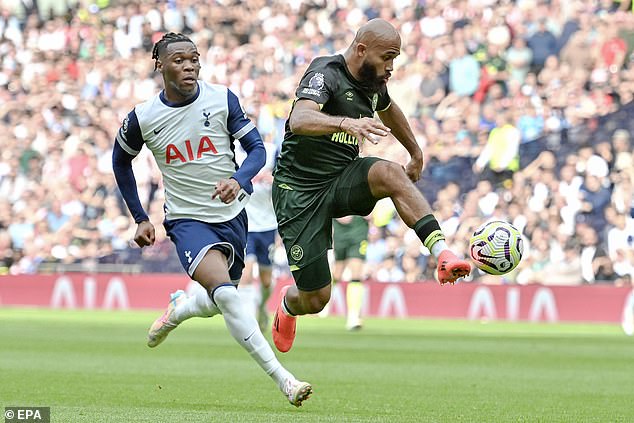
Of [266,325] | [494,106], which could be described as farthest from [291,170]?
[494,106]

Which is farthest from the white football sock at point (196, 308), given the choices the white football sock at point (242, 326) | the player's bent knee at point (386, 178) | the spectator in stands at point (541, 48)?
the spectator in stands at point (541, 48)

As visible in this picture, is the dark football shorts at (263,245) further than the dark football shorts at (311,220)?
Yes

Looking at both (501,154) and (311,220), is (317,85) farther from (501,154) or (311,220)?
(501,154)

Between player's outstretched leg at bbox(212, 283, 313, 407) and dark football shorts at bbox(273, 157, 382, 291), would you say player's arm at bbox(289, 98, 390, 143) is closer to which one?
dark football shorts at bbox(273, 157, 382, 291)

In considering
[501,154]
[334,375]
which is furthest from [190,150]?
[501,154]

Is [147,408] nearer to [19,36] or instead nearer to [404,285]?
[404,285]

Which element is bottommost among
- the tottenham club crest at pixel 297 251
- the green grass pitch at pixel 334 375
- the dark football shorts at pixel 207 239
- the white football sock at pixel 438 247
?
the green grass pitch at pixel 334 375

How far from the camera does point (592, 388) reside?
33.8 ft

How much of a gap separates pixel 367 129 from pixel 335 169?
165 cm

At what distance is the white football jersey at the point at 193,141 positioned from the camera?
902cm

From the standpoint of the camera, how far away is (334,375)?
11.1 metres

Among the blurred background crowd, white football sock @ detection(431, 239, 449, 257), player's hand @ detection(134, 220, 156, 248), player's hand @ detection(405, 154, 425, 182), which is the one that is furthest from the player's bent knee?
the blurred background crowd

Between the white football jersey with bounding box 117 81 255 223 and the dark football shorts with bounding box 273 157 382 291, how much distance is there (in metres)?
0.51

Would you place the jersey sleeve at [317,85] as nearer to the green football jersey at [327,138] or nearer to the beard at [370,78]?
the green football jersey at [327,138]
